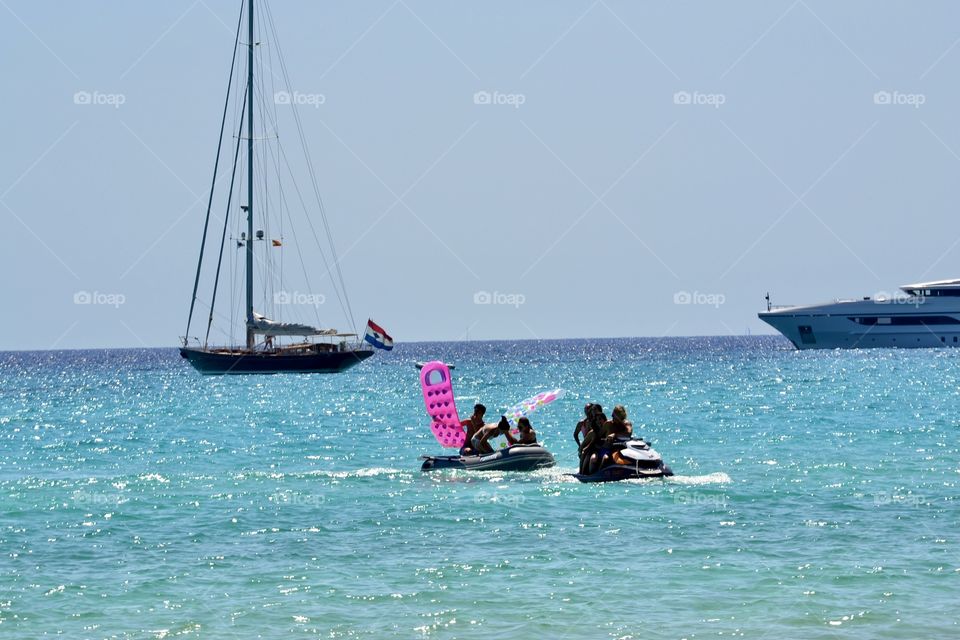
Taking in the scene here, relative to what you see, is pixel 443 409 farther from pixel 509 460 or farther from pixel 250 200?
pixel 250 200

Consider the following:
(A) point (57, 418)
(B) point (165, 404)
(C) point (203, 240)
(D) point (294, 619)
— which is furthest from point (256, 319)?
(D) point (294, 619)

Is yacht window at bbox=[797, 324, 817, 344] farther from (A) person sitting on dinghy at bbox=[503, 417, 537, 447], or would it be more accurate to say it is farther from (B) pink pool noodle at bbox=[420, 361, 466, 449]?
(A) person sitting on dinghy at bbox=[503, 417, 537, 447]

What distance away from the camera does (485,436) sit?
1035 inches

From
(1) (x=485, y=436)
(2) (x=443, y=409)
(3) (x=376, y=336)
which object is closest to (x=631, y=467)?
(1) (x=485, y=436)

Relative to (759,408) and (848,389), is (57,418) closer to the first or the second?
(759,408)

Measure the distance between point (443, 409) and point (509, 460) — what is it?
3021 millimetres

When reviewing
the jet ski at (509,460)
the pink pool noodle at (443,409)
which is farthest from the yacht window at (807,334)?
the jet ski at (509,460)

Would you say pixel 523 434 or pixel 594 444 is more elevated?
pixel 523 434

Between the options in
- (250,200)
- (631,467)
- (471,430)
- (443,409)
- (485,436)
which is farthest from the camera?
(250,200)

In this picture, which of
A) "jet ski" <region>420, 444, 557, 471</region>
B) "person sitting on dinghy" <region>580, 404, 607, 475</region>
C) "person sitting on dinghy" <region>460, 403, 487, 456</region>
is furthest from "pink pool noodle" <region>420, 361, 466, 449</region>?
"person sitting on dinghy" <region>580, 404, 607, 475</region>

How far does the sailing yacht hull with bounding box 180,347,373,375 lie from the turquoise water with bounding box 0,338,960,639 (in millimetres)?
47699

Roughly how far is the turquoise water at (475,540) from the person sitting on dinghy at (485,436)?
0.93 m

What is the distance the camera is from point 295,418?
160 feet

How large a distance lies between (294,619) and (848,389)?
53.1 meters
